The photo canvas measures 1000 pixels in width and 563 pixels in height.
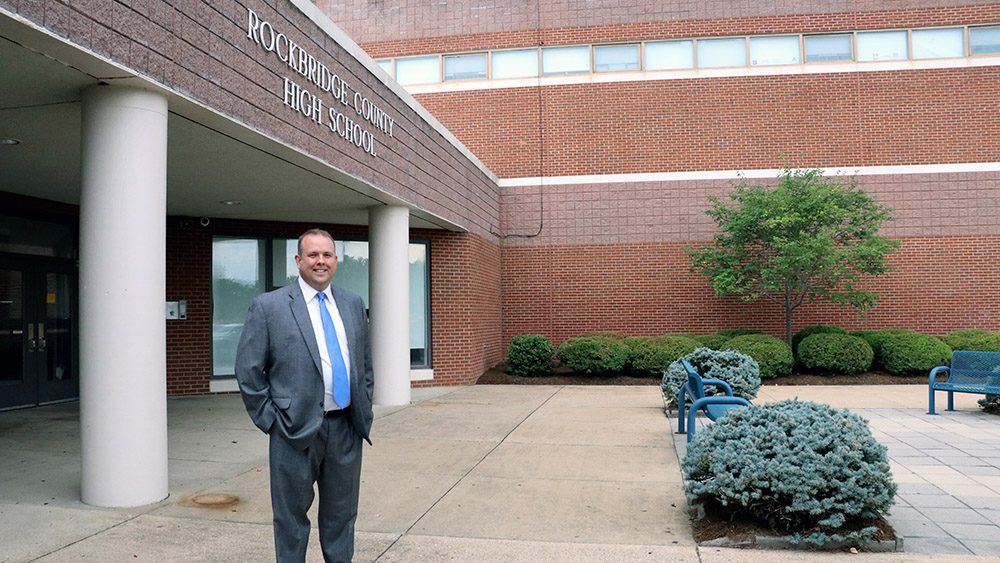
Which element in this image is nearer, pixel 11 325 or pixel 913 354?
pixel 11 325

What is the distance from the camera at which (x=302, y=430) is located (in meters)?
3.66

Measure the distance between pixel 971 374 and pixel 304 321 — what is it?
1079 cm

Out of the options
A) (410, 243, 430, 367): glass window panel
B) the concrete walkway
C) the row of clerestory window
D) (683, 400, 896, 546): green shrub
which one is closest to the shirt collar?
the concrete walkway

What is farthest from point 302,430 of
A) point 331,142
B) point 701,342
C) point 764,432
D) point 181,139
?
point 701,342

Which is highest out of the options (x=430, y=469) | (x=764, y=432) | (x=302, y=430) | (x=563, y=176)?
(x=563, y=176)

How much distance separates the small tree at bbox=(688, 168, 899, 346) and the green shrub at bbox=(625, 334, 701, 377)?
4.73ft

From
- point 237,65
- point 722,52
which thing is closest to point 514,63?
point 722,52

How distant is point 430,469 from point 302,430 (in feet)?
13.5

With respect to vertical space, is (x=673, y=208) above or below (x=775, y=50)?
A: below

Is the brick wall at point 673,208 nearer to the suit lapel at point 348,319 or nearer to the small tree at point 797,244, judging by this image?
the small tree at point 797,244

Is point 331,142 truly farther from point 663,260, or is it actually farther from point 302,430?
point 663,260

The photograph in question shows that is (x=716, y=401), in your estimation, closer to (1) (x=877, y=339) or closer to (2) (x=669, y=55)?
(1) (x=877, y=339)

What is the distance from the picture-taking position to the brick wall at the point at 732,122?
1806 centimetres

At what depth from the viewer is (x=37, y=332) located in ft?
38.9
